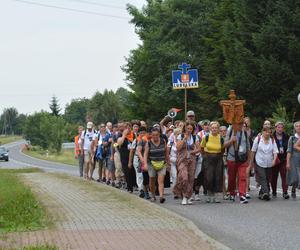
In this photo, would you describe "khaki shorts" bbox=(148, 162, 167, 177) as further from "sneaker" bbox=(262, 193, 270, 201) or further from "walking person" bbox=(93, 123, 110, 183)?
"walking person" bbox=(93, 123, 110, 183)

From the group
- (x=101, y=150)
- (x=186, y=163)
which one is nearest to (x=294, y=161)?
(x=186, y=163)

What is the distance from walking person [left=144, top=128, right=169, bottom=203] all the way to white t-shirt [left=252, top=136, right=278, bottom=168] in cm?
201

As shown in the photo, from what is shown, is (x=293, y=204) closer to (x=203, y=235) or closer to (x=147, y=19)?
(x=203, y=235)

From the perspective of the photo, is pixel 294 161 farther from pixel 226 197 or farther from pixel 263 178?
pixel 226 197

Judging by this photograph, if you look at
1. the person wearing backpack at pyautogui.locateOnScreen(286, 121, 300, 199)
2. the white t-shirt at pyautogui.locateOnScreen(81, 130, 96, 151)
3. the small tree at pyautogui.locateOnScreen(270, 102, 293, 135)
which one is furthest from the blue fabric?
the small tree at pyautogui.locateOnScreen(270, 102, 293, 135)

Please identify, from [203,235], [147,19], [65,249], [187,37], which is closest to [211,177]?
[203,235]

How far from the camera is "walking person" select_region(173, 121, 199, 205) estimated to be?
15.1 metres

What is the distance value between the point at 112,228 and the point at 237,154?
18.6 ft

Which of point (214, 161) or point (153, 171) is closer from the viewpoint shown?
point (214, 161)

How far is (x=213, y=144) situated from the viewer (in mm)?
15406

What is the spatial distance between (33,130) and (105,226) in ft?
342

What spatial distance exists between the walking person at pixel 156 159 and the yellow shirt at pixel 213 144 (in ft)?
2.82

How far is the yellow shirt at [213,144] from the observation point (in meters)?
15.4

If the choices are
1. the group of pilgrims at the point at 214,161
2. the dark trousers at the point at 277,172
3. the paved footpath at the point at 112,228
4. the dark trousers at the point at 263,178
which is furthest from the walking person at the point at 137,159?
the dark trousers at the point at 277,172
